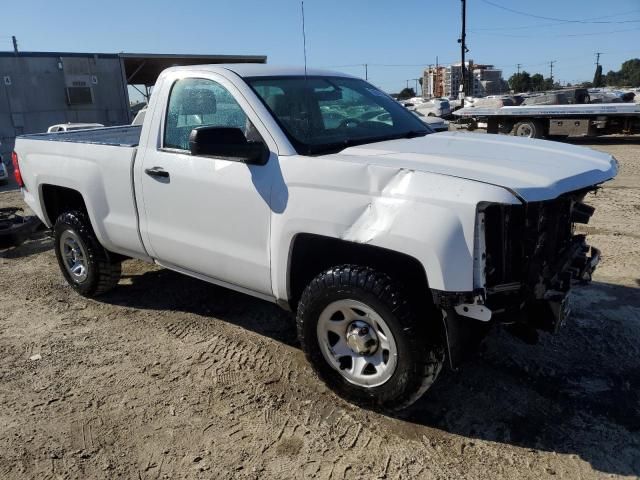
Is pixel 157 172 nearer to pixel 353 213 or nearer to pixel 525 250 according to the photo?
pixel 353 213

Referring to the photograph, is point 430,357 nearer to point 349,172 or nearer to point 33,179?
point 349,172

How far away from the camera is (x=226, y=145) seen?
3.07 m

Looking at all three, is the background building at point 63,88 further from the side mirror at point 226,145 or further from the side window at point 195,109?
the side mirror at point 226,145

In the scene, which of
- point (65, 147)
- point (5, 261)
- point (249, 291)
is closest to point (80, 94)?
point (5, 261)

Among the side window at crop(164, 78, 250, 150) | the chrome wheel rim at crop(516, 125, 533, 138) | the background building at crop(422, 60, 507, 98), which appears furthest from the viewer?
the background building at crop(422, 60, 507, 98)

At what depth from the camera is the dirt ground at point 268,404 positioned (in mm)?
2768

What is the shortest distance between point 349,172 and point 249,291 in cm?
119

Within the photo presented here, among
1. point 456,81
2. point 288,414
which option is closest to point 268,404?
point 288,414

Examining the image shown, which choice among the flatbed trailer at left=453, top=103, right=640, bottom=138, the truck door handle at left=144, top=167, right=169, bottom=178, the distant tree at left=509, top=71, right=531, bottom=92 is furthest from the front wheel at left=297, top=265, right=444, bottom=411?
the distant tree at left=509, top=71, right=531, bottom=92

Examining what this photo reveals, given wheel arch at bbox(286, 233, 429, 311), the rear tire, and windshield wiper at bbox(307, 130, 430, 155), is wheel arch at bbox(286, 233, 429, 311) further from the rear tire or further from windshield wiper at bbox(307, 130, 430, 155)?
the rear tire

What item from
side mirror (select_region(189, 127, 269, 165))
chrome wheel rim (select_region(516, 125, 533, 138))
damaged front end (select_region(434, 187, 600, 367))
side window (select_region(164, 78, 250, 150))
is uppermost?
side window (select_region(164, 78, 250, 150))

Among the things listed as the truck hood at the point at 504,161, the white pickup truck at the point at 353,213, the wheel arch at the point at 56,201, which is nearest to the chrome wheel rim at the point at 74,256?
the wheel arch at the point at 56,201

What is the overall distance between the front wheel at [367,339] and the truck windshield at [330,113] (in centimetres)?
84

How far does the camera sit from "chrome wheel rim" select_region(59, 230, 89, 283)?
4930 millimetres
